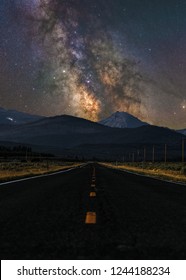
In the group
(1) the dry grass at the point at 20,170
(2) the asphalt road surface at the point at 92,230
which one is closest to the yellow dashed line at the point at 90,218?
(2) the asphalt road surface at the point at 92,230

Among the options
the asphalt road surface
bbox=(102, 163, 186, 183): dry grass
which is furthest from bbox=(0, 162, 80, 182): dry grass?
the asphalt road surface

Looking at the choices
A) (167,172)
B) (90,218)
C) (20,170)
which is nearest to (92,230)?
(90,218)

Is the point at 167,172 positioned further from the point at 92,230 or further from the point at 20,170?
the point at 92,230

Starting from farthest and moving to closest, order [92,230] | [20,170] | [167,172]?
1. [167,172]
2. [20,170]
3. [92,230]

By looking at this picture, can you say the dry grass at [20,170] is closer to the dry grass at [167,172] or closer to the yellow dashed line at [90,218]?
the dry grass at [167,172]

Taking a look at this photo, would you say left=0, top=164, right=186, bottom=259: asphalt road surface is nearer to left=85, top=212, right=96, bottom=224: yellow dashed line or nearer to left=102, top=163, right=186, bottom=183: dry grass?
left=85, top=212, right=96, bottom=224: yellow dashed line

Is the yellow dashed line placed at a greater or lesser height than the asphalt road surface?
greater

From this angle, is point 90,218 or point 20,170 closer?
point 90,218

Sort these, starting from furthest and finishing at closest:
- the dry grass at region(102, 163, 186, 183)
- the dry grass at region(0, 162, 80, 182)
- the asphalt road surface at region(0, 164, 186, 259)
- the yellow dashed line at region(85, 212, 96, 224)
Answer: the dry grass at region(102, 163, 186, 183) < the dry grass at region(0, 162, 80, 182) < the yellow dashed line at region(85, 212, 96, 224) < the asphalt road surface at region(0, 164, 186, 259)

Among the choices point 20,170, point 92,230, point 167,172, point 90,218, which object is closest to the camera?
point 92,230

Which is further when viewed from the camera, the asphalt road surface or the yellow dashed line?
the yellow dashed line
